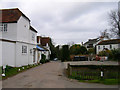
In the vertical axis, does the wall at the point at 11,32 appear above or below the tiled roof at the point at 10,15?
below

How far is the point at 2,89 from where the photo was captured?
23.6 ft

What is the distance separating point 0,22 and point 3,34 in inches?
65.6

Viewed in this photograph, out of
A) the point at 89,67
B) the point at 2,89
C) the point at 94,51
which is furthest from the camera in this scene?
the point at 94,51

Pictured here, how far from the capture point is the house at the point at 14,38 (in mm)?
14531

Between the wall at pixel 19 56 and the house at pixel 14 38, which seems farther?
the wall at pixel 19 56

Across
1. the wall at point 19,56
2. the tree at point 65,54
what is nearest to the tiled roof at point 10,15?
the wall at point 19,56

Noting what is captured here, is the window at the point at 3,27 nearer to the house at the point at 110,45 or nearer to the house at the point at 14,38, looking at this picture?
the house at the point at 14,38

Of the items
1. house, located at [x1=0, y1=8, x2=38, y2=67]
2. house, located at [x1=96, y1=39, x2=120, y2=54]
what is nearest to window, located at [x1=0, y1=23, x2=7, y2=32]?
house, located at [x1=0, y1=8, x2=38, y2=67]

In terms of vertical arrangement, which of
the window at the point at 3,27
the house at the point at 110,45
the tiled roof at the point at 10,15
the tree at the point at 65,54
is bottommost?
the tree at the point at 65,54

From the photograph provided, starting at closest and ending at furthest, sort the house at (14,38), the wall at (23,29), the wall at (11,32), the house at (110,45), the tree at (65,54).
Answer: the house at (14,38) → the wall at (11,32) → the wall at (23,29) → the tree at (65,54) → the house at (110,45)

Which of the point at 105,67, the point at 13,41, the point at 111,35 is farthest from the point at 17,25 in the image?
the point at 111,35

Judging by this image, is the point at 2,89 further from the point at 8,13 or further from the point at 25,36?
the point at 8,13

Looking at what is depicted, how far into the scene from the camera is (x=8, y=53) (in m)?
14.8

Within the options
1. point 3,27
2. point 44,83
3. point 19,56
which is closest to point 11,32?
point 3,27
